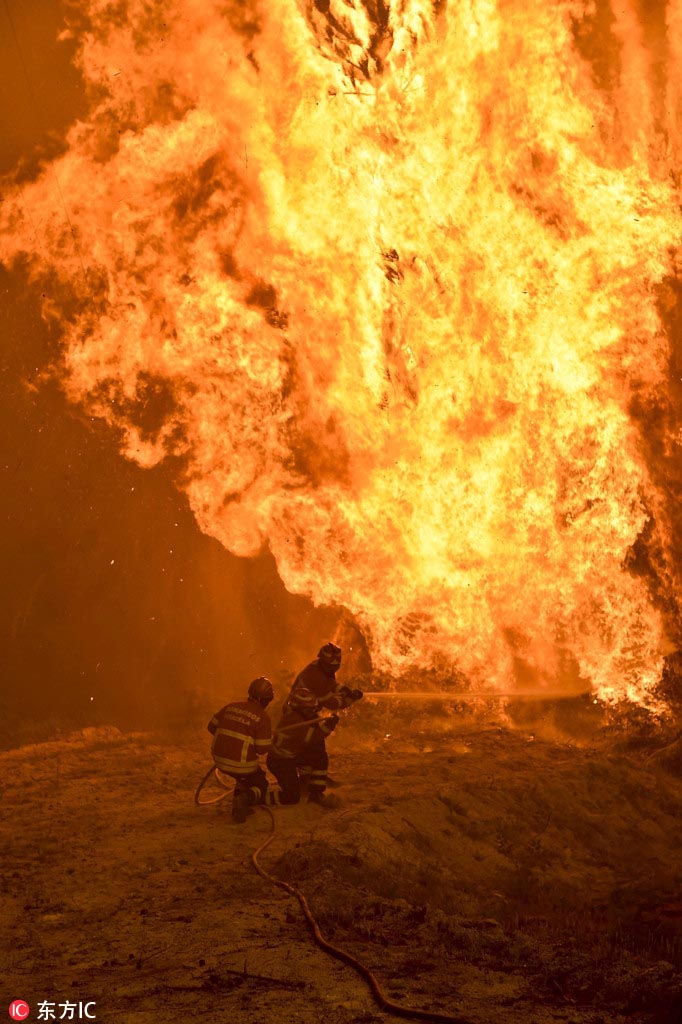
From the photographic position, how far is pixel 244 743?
30.0ft

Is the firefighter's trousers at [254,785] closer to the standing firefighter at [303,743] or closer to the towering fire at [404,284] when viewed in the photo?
the standing firefighter at [303,743]

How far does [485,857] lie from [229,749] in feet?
9.04

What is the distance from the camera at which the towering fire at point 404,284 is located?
525 inches

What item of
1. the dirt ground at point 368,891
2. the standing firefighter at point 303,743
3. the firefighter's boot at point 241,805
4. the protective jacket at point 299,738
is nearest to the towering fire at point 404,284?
the dirt ground at point 368,891

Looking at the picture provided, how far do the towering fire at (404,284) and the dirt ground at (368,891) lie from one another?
3529 millimetres

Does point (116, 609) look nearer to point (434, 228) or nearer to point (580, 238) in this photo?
point (434, 228)

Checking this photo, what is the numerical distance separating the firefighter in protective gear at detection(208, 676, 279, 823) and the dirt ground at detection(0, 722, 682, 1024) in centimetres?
30

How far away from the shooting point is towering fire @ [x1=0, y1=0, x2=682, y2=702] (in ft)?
43.7

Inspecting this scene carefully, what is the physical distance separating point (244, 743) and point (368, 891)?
2.56 m

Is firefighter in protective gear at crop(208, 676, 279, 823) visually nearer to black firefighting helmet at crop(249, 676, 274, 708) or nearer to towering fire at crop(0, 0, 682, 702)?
black firefighting helmet at crop(249, 676, 274, 708)

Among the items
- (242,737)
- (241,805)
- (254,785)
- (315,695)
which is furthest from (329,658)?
→ (241,805)

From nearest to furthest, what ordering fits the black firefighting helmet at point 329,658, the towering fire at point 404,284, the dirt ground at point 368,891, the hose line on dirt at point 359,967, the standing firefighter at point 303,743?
1. the hose line on dirt at point 359,967
2. the dirt ground at point 368,891
3. the standing firefighter at point 303,743
4. the black firefighting helmet at point 329,658
5. the towering fire at point 404,284

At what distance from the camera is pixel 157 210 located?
1689 centimetres

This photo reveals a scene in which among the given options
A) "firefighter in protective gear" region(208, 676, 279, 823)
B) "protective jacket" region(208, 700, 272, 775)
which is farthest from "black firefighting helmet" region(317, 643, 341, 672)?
"protective jacket" region(208, 700, 272, 775)
